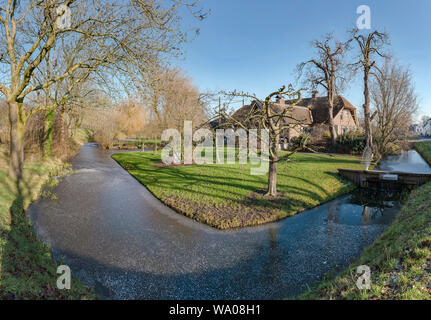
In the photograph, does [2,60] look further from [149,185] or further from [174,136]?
[174,136]

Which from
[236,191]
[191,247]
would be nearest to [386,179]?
[236,191]

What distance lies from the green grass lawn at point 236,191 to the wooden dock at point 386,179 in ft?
3.09

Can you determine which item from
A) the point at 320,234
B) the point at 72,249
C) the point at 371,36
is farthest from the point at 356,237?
the point at 371,36

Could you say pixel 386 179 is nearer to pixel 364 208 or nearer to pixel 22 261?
pixel 364 208

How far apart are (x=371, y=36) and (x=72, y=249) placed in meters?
28.0

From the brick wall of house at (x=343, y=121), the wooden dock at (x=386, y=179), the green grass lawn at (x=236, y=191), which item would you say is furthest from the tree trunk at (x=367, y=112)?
the brick wall of house at (x=343, y=121)

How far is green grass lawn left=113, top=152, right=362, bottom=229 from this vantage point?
853 centimetres

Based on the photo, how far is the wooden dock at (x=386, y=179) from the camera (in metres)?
12.6

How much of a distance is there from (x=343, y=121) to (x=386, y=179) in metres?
28.8

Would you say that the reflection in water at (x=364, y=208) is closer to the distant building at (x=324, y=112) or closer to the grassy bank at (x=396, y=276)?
the grassy bank at (x=396, y=276)

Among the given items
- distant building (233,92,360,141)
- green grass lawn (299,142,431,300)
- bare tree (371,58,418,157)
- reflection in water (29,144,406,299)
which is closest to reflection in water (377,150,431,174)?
bare tree (371,58,418,157)

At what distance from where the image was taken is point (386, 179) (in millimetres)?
13195

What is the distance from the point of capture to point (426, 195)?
974 centimetres
